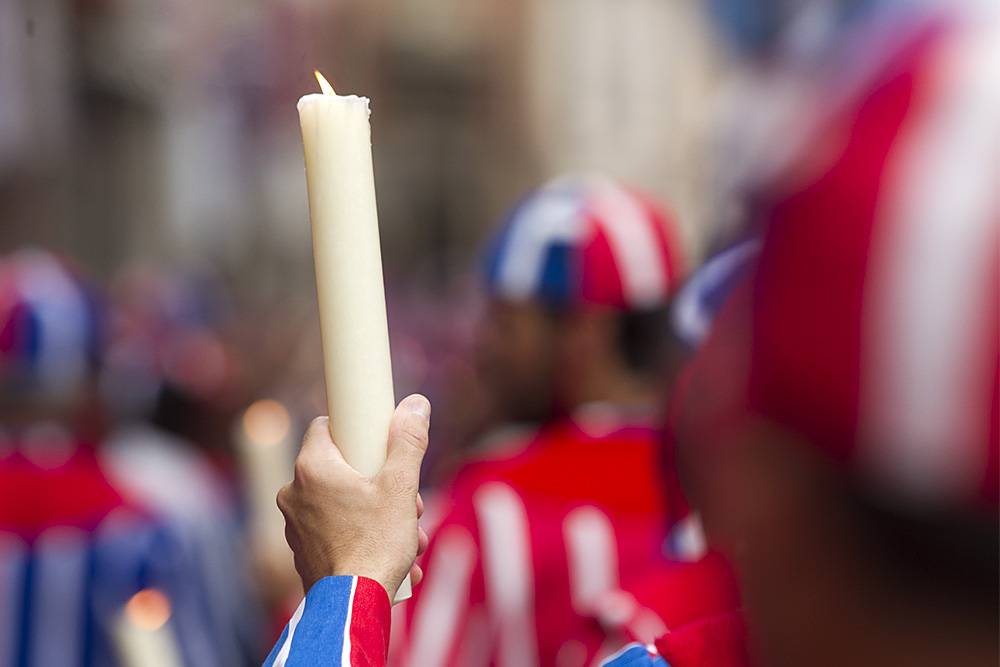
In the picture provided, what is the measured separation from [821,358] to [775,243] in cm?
9

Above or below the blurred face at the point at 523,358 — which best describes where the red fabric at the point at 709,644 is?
above

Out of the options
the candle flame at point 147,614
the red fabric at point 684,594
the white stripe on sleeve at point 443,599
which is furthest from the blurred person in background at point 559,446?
the candle flame at point 147,614

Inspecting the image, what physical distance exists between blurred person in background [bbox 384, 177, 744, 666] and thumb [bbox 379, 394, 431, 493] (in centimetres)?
89

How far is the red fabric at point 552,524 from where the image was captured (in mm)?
2451

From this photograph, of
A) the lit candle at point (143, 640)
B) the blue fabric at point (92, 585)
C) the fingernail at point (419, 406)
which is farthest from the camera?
the blue fabric at point (92, 585)

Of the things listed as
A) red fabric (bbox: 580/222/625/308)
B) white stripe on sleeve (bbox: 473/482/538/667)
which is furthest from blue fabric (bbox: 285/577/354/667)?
red fabric (bbox: 580/222/625/308)

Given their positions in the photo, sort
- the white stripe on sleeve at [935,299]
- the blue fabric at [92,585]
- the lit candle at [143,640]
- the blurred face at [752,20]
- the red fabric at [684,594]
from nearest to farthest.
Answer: the white stripe on sleeve at [935,299] < the red fabric at [684,594] < the lit candle at [143,640] < the blue fabric at [92,585] < the blurred face at [752,20]

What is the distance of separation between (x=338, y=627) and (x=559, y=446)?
5.38 ft

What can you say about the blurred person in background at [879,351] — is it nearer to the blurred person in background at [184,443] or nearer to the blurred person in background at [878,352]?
the blurred person in background at [878,352]

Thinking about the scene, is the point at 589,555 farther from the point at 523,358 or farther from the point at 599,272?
the point at 599,272

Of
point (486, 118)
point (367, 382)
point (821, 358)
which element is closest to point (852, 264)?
point (821, 358)

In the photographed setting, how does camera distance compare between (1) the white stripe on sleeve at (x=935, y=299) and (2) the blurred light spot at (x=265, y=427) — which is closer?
(1) the white stripe on sleeve at (x=935, y=299)

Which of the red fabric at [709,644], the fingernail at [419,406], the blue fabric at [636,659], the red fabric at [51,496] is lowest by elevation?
the red fabric at [51,496]

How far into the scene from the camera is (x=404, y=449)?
44.1 inches
